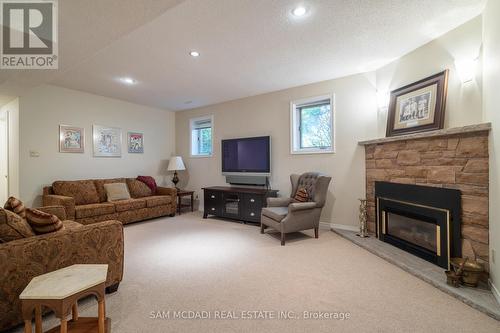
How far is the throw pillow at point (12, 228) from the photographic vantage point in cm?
162

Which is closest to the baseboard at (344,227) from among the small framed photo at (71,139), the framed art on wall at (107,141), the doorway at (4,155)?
the framed art on wall at (107,141)

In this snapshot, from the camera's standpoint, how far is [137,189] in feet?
16.6

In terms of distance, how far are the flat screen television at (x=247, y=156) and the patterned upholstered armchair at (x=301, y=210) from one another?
0.94m

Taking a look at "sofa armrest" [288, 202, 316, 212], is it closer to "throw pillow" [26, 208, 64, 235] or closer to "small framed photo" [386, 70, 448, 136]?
"small framed photo" [386, 70, 448, 136]

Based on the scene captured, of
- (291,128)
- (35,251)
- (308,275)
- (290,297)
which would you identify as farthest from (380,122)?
(35,251)

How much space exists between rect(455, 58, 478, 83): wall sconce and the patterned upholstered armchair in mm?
1902

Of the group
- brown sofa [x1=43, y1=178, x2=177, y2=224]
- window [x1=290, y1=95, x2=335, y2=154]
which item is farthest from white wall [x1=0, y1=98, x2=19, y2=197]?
window [x1=290, y1=95, x2=335, y2=154]

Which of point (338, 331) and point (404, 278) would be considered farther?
point (404, 278)

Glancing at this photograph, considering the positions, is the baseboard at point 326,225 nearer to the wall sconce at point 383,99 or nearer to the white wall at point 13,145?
the wall sconce at point 383,99

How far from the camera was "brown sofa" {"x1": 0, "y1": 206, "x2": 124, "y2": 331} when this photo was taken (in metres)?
1.52

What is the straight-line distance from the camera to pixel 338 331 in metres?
1.59

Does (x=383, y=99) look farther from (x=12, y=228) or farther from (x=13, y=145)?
(x=13, y=145)

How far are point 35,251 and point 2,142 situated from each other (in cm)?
466

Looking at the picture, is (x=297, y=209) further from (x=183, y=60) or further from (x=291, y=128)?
(x=183, y=60)
